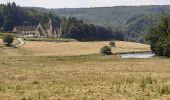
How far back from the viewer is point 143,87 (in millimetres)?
29984

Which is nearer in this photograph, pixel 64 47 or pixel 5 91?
pixel 5 91

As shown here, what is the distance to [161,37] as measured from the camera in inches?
4227

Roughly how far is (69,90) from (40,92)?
7.19ft

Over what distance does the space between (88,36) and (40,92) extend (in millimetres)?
168288

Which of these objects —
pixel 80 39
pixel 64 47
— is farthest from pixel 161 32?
pixel 80 39

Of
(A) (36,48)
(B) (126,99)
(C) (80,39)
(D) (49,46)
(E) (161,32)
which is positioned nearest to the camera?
(B) (126,99)

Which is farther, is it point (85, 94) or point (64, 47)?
point (64, 47)

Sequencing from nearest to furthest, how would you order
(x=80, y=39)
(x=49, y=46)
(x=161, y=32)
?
(x=161, y=32)
(x=49, y=46)
(x=80, y=39)

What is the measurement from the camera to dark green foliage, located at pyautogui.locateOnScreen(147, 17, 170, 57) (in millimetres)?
102875

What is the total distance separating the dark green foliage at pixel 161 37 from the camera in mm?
102875

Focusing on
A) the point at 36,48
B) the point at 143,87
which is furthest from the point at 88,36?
the point at 143,87

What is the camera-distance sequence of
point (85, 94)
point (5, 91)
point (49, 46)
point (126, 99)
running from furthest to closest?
point (49, 46), point (5, 91), point (85, 94), point (126, 99)

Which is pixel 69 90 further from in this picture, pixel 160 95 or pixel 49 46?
pixel 49 46

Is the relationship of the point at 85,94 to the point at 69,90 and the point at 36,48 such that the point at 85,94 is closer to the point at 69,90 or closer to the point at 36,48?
the point at 69,90
